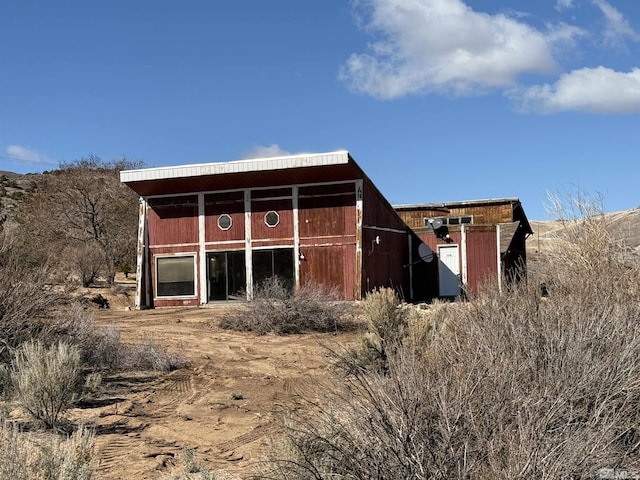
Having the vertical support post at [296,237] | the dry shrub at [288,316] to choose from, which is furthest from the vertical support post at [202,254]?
the dry shrub at [288,316]

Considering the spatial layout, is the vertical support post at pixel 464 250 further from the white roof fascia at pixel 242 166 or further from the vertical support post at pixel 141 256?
the vertical support post at pixel 141 256

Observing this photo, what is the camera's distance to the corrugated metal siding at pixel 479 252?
27.6 m

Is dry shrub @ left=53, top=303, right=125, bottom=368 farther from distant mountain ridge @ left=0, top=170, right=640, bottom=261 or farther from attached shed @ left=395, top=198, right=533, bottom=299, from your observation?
attached shed @ left=395, top=198, right=533, bottom=299

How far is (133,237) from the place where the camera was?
3609 cm

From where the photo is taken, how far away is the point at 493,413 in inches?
153

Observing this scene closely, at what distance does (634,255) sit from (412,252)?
18.0m

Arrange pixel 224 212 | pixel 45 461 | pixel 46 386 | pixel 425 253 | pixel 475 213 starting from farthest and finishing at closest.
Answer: pixel 475 213 → pixel 425 253 → pixel 224 212 → pixel 46 386 → pixel 45 461

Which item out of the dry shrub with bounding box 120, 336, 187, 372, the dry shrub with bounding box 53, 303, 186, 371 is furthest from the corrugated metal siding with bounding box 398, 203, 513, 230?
the dry shrub with bounding box 53, 303, 186, 371

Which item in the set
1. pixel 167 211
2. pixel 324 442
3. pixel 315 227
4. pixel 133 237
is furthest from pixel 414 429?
pixel 133 237

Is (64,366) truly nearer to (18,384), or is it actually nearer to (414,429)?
(18,384)

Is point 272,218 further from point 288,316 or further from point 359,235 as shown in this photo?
point 288,316

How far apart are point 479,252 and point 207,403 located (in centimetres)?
2110

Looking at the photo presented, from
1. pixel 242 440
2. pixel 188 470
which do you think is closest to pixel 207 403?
pixel 242 440

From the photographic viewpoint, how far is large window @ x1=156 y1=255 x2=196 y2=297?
24.2 meters
